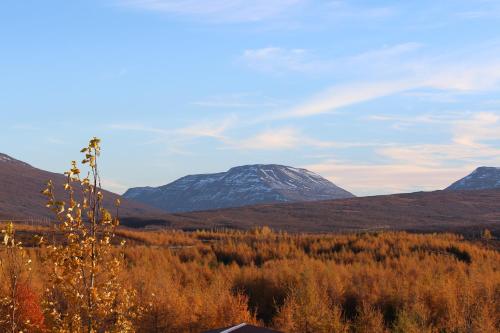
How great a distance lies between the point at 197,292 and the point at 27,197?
80.4 metres

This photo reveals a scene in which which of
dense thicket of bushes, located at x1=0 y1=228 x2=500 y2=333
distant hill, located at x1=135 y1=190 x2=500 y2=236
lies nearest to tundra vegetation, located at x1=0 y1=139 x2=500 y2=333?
dense thicket of bushes, located at x1=0 y1=228 x2=500 y2=333

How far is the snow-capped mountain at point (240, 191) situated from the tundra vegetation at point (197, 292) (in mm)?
138166

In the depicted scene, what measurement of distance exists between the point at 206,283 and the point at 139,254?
6882 millimetres

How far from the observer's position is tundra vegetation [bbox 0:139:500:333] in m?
7.35

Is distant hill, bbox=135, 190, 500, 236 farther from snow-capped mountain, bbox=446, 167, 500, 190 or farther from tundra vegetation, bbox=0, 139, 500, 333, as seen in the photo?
snow-capped mountain, bbox=446, 167, 500, 190

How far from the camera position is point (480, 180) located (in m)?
145

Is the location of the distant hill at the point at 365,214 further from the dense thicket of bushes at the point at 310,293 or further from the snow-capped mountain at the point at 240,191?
the snow-capped mountain at the point at 240,191

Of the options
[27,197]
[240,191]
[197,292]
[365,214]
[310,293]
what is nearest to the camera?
[310,293]

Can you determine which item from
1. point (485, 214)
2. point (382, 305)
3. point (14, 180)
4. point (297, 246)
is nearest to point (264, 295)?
point (382, 305)

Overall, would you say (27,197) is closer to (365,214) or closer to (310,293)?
(365,214)

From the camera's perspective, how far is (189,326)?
506 inches

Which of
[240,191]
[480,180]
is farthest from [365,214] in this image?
[240,191]

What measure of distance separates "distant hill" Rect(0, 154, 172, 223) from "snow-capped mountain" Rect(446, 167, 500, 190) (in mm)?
67682

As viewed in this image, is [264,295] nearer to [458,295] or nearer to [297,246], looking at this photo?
[458,295]
